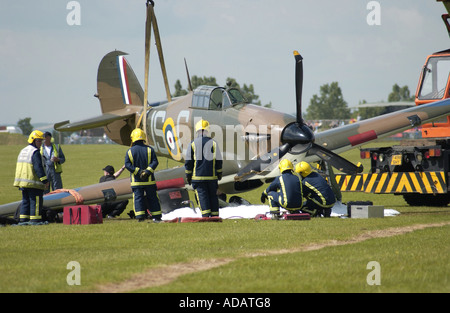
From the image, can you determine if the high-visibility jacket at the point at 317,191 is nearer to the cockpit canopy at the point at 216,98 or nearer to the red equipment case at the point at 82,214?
the cockpit canopy at the point at 216,98

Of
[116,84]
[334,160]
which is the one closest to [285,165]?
[334,160]

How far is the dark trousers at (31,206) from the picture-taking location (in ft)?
50.4

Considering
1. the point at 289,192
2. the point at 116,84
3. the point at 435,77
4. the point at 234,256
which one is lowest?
the point at 234,256

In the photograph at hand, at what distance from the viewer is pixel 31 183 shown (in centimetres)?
1529

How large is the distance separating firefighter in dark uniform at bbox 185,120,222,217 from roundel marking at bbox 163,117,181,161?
542 centimetres

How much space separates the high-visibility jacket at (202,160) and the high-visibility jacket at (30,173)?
3.46 meters

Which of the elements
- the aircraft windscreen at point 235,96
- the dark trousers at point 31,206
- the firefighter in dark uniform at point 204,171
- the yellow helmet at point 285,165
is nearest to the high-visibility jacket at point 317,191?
the yellow helmet at point 285,165

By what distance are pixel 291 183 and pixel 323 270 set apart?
20.5ft

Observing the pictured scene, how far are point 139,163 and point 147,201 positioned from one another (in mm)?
907

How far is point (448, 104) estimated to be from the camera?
1886cm

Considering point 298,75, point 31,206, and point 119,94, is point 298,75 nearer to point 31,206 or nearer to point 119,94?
point 31,206

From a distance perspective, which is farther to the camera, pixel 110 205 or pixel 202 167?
pixel 110 205
